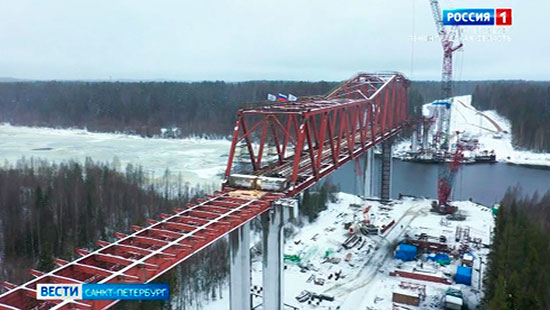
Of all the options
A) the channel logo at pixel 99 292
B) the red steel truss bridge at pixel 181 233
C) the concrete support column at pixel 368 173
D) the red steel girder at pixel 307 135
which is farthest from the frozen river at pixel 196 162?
the channel logo at pixel 99 292

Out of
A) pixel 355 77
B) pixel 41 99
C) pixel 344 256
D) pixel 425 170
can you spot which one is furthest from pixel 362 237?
pixel 41 99

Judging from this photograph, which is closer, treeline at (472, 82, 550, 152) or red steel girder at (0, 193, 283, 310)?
red steel girder at (0, 193, 283, 310)

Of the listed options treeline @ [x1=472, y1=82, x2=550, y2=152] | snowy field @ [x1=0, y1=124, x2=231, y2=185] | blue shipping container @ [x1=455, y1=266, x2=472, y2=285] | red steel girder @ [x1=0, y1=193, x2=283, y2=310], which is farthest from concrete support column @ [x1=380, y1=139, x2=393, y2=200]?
treeline @ [x1=472, y1=82, x2=550, y2=152]

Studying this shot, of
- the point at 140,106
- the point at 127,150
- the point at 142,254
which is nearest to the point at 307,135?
the point at 142,254

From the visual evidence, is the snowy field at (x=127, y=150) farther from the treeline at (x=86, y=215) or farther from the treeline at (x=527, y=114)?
the treeline at (x=527, y=114)

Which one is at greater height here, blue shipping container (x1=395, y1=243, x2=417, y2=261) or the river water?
blue shipping container (x1=395, y1=243, x2=417, y2=261)

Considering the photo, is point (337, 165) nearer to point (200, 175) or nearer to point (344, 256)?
point (344, 256)

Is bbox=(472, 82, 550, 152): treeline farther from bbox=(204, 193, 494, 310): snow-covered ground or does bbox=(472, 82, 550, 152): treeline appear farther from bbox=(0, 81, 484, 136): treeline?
bbox=(204, 193, 494, 310): snow-covered ground
